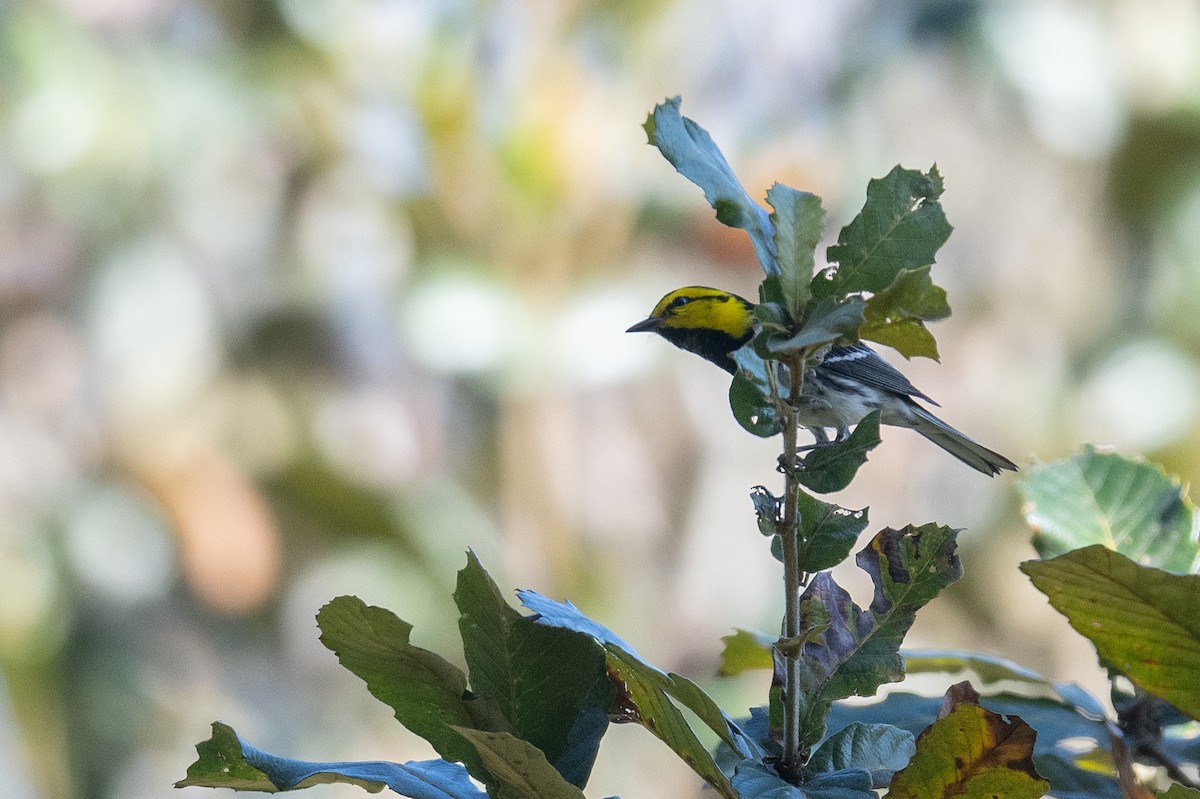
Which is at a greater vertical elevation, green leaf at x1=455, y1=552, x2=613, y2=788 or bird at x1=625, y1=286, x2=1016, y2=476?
bird at x1=625, y1=286, x2=1016, y2=476

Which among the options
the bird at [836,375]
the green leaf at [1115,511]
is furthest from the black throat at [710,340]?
the green leaf at [1115,511]

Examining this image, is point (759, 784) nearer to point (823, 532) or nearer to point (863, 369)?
point (823, 532)

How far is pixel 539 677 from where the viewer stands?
595 millimetres

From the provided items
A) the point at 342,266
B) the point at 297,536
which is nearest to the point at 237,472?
the point at 297,536

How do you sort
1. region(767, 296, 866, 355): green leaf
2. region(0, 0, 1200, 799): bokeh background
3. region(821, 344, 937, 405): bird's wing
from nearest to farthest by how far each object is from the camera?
region(767, 296, 866, 355): green leaf, region(821, 344, 937, 405): bird's wing, region(0, 0, 1200, 799): bokeh background

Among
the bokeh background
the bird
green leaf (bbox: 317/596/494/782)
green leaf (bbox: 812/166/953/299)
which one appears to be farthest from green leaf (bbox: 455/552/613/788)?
the bokeh background

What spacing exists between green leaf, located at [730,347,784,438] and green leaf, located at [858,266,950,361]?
50 millimetres

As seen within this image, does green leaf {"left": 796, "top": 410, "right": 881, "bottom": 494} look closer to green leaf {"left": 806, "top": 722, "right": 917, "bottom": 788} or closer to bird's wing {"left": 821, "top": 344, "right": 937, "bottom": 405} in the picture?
green leaf {"left": 806, "top": 722, "right": 917, "bottom": 788}

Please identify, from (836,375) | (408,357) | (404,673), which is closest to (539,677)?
(404,673)

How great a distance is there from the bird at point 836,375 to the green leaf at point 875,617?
0.92 meters

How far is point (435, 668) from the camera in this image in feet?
1.91

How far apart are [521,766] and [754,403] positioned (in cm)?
20

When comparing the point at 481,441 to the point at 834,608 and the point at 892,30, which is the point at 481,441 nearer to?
the point at 892,30

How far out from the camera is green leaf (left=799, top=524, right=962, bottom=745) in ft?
1.98
